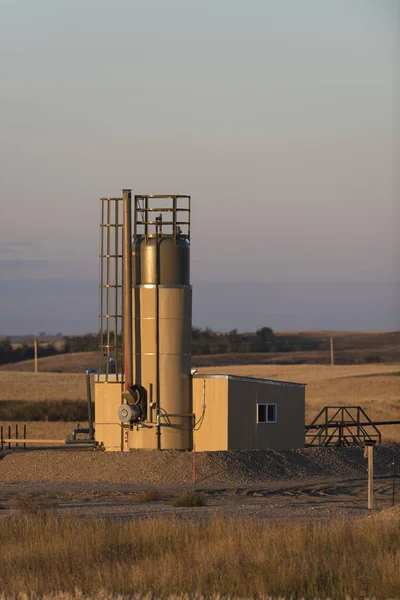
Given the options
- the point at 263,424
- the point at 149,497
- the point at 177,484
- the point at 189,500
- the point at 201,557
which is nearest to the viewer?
the point at 201,557

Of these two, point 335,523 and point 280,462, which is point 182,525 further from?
point 280,462

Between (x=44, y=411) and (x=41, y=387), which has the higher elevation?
(x=41, y=387)

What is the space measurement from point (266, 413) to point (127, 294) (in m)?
5.07

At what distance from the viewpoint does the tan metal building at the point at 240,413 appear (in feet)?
111

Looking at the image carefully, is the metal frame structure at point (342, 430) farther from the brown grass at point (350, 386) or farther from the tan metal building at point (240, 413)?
the brown grass at point (350, 386)

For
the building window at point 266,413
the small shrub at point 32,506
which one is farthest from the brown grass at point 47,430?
the small shrub at point 32,506

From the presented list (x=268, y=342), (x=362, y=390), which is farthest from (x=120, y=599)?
(x=268, y=342)

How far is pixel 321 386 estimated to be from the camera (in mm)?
77875

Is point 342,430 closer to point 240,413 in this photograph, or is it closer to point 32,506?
point 240,413

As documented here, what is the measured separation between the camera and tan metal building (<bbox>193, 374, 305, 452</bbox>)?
33812 mm

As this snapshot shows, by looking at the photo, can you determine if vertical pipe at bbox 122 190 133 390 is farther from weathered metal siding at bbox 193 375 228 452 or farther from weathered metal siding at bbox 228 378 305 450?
weathered metal siding at bbox 228 378 305 450

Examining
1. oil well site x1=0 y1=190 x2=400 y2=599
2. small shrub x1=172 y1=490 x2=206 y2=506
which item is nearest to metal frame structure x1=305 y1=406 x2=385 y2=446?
oil well site x1=0 y1=190 x2=400 y2=599

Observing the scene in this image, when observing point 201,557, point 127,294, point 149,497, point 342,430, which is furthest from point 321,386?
point 201,557

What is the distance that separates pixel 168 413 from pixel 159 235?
15.5ft
